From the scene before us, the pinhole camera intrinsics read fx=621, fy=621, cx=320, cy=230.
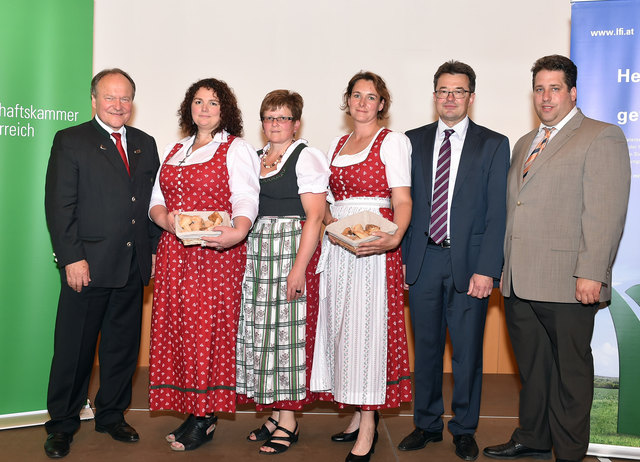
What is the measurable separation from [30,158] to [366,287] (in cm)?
205

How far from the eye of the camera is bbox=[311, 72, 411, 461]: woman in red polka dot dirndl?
9.98 feet

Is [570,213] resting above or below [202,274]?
above

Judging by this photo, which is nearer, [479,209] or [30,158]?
[479,209]

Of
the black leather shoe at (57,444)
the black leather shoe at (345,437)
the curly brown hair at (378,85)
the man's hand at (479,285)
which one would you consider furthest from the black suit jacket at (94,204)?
the man's hand at (479,285)

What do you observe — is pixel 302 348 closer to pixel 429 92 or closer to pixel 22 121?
pixel 22 121

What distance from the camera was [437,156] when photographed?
10.8 feet

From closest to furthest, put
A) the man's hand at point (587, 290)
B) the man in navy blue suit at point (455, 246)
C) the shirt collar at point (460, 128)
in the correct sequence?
1. the man's hand at point (587, 290)
2. the man in navy blue suit at point (455, 246)
3. the shirt collar at point (460, 128)

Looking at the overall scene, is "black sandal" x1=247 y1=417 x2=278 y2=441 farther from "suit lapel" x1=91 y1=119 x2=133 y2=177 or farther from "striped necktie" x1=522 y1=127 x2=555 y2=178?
"striped necktie" x1=522 y1=127 x2=555 y2=178

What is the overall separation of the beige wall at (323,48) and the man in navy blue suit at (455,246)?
5.91 feet

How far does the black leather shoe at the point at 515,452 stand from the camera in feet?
10.6

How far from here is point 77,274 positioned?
315 centimetres

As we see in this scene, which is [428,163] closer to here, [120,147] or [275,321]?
[275,321]

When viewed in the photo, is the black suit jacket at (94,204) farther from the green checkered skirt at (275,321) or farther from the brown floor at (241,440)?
the brown floor at (241,440)

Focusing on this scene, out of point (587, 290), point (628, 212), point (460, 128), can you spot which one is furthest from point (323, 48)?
point (587, 290)
